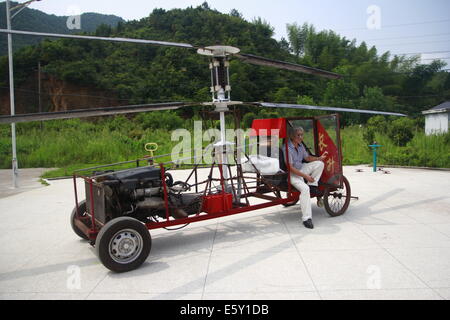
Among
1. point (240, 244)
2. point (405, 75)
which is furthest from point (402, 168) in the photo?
point (405, 75)

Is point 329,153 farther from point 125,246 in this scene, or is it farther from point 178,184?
point 125,246

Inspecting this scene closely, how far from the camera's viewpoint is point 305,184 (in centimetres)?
556

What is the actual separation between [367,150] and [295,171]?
1157 centimetres

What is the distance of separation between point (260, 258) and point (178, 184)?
1692 millimetres

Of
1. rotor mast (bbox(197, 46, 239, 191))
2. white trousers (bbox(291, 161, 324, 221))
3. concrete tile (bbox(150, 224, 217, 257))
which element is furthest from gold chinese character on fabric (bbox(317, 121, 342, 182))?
concrete tile (bbox(150, 224, 217, 257))

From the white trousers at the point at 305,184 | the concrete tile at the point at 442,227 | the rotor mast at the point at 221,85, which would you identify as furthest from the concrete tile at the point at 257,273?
the concrete tile at the point at 442,227

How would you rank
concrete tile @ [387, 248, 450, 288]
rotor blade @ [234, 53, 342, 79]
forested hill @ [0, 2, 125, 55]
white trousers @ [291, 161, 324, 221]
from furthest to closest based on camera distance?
forested hill @ [0, 2, 125, 55]
white trousers @ [291, 161, 324, 221]
rotor blade @ [234, 53, 342, 79]
concrete tile @ [387, 248, 450, 288]

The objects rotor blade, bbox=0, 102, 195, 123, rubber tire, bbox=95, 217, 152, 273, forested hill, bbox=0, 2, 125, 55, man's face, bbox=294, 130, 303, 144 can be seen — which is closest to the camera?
rotor blade, bbox=0, 102, 195, 123

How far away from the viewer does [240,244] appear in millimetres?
4859

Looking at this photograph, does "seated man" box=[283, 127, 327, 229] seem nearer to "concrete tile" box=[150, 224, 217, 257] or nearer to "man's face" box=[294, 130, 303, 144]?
"man's face" box=[294, 130, 303, 144]

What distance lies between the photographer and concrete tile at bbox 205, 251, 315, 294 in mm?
3461

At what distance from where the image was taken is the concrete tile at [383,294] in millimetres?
3182

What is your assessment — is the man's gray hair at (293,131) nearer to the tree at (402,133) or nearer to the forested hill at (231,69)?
the tree at (402,133)
